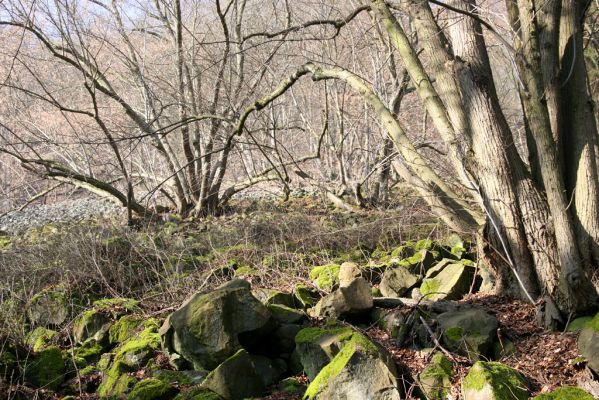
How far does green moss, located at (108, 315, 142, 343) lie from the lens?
575 cm

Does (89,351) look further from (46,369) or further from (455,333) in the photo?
(455,333)

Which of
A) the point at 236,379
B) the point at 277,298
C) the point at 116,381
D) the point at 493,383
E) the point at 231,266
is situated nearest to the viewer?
the point at 493,383

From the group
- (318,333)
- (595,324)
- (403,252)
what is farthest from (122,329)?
(595,324)

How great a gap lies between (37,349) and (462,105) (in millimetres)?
4663

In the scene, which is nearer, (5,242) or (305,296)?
(305,296)

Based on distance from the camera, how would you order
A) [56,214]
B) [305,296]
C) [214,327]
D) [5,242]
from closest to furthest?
[214,327], [305,296], [5,242], [56,214]

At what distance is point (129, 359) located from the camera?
5070 mm

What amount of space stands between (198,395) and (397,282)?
2.65 meters

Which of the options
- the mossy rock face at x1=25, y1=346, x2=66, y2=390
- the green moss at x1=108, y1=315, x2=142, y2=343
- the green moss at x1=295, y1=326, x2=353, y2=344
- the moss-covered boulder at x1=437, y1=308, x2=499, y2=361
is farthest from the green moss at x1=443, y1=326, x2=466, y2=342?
the mossy rock face at x1=25, y1=346, x2=66, y2=390

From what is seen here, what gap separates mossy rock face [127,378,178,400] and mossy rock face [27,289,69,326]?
9.07 feet

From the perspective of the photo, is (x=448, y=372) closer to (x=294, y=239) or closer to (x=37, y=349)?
(x=37, y=349)

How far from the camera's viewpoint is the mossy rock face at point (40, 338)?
19.0 feet

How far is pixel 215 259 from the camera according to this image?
7945 mm

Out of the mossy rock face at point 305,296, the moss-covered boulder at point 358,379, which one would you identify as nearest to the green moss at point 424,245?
the mossy rock face at point 305,296
